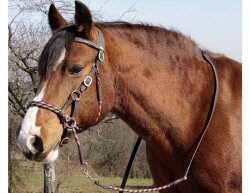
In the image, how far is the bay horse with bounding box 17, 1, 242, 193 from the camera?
8.86ft

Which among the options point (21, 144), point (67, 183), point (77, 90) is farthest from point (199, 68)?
point (67, 183)

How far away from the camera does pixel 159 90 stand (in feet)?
9.73

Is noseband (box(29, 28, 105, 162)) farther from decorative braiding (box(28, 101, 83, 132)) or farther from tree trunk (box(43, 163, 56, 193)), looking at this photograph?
tree trunk (box(43, 163, 56, 193))

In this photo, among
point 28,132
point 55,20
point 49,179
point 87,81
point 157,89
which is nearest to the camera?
point 28,132

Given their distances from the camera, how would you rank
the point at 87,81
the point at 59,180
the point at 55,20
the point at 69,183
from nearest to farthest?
the point at 87,81 < the point at 55,20 < the point at 59,180 < the point at 69,183

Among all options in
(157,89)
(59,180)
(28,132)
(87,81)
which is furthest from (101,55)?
(59,180)

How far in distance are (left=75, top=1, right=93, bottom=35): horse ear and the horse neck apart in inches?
8.4

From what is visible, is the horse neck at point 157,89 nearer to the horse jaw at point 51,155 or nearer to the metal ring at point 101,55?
the metal ring at point 101,55

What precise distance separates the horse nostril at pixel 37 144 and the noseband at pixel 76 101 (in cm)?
20

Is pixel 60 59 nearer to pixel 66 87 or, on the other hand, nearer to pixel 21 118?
pixel 66 87

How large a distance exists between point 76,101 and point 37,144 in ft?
1.29

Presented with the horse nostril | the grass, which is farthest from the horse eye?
the grass

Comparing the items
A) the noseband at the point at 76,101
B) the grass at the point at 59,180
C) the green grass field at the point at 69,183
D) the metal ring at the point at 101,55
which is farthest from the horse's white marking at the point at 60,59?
the green grass field at the point at 69,183

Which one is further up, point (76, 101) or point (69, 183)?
point (76, 101)
